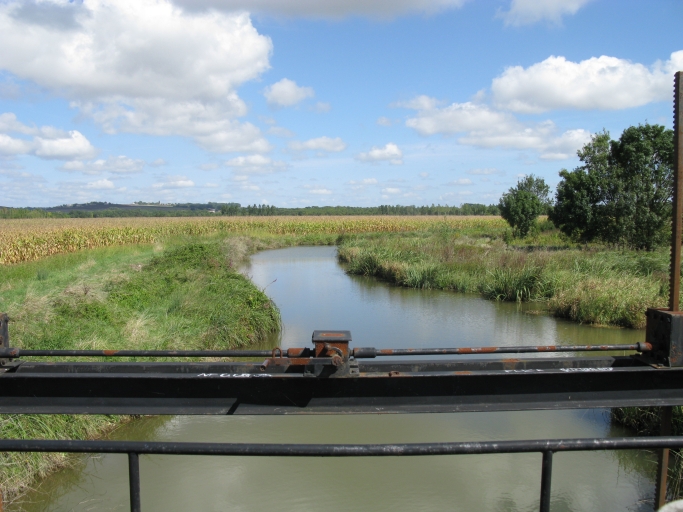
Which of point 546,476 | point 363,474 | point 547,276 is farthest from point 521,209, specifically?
point 546,476

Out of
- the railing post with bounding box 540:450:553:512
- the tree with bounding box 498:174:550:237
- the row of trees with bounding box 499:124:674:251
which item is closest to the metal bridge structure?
the railing post with bounding box 540:450:553:512

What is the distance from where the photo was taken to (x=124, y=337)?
27.9ft

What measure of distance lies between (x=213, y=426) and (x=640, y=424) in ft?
17.2

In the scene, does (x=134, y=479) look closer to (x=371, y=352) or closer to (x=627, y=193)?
(x=371, y=352)

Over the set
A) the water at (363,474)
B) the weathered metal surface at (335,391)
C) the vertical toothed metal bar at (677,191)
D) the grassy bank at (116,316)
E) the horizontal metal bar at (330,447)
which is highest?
the vertical toothed metal bar at (677,191)

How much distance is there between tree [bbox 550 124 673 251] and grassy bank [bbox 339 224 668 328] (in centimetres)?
125

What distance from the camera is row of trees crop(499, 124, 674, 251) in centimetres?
2196

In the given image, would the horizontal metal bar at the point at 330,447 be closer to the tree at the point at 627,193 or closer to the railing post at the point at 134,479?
the railing post at the point at 134,479

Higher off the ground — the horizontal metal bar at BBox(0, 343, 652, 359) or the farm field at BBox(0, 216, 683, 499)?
the horizontal metal bar at BBox(0, 343, 652, 359)

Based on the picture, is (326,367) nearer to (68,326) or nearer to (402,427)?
(402,427)

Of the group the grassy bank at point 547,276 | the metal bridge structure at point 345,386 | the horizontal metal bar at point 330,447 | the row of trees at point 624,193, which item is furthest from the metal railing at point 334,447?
the row of trees at point 624,193

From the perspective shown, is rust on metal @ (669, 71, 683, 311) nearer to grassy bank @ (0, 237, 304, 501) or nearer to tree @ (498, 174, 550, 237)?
grassy bank @ (0, 237, 304, 501)

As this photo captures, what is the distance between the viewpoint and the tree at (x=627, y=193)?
21953 millimetres

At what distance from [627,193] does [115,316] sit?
1985cm
